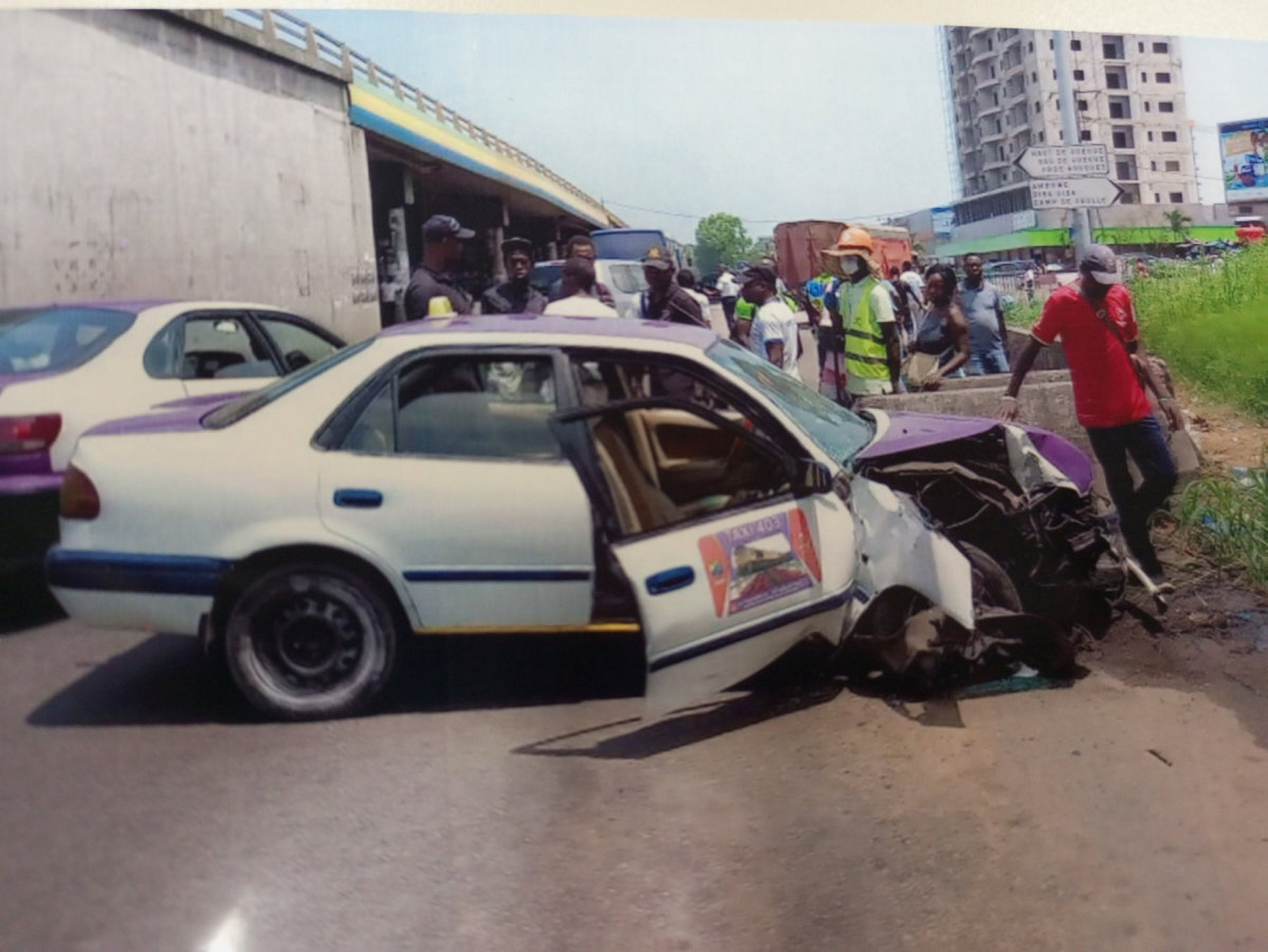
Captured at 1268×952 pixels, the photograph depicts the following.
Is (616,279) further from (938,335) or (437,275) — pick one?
(938,335)

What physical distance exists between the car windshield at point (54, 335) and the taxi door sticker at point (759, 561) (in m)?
0.99

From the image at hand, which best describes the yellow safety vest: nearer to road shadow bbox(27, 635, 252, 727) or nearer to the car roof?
the car roof

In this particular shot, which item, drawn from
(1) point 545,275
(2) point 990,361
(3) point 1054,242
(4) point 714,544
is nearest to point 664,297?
(1) point 545,275

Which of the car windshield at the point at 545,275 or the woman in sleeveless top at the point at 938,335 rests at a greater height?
the car windshield at the point at 545,275

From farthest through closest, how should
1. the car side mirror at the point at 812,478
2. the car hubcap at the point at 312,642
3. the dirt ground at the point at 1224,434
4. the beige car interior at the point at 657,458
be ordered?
the dirt ground at the point at 1224,434 → the car side mirror at the point at 812,478 → the beige car interior at the point at 657,458 → the car hubcap at the point at 312,642

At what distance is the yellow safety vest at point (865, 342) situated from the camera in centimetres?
200

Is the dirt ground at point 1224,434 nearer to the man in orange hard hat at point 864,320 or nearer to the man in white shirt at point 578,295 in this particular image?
the man in orange hard hat at point 864,320

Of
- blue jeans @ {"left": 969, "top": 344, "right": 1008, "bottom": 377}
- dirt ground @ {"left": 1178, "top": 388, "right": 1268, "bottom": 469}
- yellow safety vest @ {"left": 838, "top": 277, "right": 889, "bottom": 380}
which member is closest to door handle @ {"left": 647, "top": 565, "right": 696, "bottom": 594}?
yellow safety vest @ {"left": 838, "top": 277, "right": 889, "bottom": 380}

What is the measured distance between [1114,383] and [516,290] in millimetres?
1314

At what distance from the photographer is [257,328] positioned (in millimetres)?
1752

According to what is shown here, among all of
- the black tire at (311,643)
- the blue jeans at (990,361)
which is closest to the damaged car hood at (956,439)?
the blue jeans at (990,361)

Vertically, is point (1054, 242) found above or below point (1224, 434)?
above

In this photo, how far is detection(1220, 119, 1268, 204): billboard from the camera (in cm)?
241

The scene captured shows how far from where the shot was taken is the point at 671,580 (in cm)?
176
